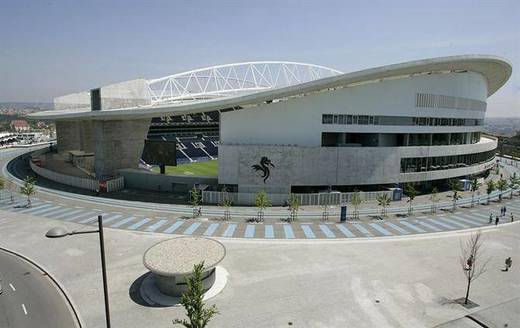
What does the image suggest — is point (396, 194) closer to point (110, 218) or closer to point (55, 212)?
point (110, 218)

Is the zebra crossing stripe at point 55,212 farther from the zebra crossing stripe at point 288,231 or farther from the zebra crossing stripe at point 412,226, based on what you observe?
the zebra crossing stripe at point 412,226

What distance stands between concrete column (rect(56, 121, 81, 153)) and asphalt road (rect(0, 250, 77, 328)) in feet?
168

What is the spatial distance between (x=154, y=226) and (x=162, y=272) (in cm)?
1247

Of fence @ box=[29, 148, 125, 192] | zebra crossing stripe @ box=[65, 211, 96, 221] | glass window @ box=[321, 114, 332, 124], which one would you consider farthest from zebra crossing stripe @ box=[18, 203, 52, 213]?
glass window @ box=[321, 114, 332, 124]

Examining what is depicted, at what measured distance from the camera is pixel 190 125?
88562 mm

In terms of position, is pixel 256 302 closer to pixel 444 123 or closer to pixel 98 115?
pixel 98 115

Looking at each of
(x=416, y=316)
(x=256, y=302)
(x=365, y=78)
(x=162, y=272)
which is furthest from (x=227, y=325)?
(x=365, y=78)

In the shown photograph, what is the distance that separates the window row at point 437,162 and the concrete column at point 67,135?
208 feet

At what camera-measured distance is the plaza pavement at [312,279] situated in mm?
15977

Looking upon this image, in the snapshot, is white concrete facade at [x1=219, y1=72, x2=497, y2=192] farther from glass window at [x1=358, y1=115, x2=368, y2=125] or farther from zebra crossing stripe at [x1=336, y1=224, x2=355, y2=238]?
zebra crossing stripe at [x1=336, y1=224, x2=355, y2=238]

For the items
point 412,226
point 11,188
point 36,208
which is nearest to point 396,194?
point 412,226

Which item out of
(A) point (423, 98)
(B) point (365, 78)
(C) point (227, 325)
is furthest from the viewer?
(A) point (423, 98)

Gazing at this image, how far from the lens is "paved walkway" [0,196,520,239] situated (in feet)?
90.3

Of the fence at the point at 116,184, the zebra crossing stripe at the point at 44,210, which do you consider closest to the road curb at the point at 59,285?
the zebra crossing stripe at the point at 44,210
